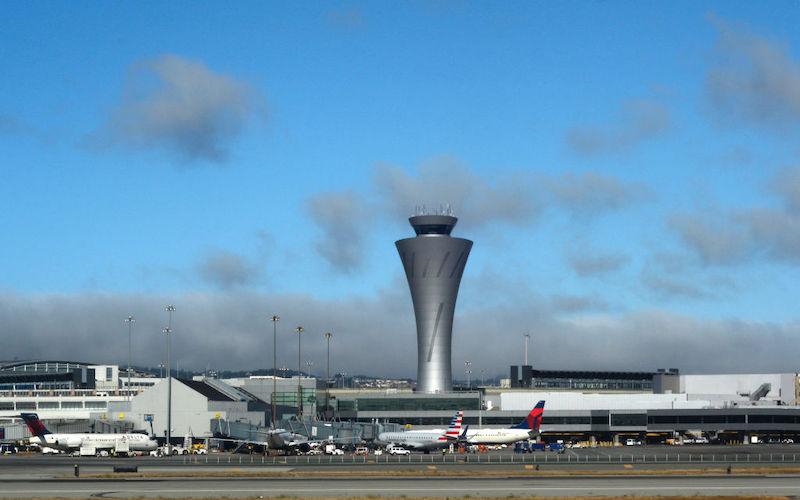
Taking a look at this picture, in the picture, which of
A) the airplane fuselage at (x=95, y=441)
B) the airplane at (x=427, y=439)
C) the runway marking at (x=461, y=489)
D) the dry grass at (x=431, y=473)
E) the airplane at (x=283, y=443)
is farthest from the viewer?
the airplane at (x=427, y=439)

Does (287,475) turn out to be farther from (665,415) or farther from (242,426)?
(665,415)

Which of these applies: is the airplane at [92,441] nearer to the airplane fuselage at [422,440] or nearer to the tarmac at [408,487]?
the airplane fuselage at [422,440]

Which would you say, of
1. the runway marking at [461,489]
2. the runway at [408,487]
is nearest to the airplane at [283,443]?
the runway at [408,487]

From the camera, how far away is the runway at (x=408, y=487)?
2783 inches

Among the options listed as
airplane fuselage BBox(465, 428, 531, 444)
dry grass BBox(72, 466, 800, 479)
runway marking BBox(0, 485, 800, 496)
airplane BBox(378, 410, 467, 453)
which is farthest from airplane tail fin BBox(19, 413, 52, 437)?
runway marking BBox(0, 485, 800, 496)

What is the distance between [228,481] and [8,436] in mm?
92724

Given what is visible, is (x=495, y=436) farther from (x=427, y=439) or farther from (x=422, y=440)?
(x=422, y=440)

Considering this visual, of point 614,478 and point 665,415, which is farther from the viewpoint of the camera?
point 665,415

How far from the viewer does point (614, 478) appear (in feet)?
275

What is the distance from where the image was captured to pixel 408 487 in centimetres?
7562

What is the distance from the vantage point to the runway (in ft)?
232

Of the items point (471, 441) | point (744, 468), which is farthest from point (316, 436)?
point (744, 468)

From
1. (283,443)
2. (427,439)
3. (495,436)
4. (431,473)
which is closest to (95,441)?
(283,443)

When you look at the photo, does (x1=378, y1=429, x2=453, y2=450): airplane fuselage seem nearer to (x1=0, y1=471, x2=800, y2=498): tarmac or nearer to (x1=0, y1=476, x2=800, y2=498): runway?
(x1=0, y1=471, x2=800, y2=498): tarmac
